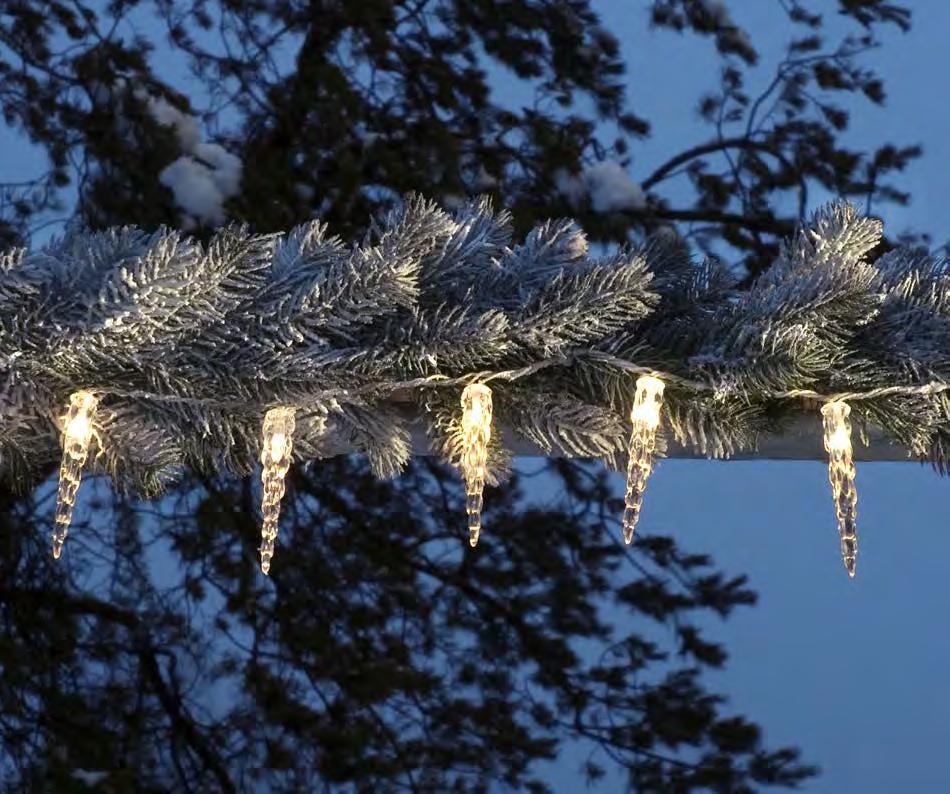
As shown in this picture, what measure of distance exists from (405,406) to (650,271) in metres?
0.17

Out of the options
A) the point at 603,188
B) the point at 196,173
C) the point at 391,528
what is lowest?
the point at 391,528

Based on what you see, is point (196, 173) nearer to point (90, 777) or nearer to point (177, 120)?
point (177, 120)

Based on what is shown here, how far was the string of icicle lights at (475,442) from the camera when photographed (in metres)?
0.84

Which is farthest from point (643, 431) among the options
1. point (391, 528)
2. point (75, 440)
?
point (391, 528)

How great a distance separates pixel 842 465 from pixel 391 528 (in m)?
2.16

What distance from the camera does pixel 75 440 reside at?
84 centimetres

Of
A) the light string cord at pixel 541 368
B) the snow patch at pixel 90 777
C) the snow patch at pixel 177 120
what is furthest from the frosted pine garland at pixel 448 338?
the snow patch at pixel 177 120

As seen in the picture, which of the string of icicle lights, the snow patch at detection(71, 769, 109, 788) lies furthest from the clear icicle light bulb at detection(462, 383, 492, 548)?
the snow patch at detection(71, 769, 109, 788)

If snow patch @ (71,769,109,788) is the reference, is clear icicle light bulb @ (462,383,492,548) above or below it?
below

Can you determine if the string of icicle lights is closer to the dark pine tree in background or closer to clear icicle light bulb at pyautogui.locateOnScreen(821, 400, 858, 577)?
clear icicle light bulb at pyautogui.locateOnScreen(821, 400, 858, 577)

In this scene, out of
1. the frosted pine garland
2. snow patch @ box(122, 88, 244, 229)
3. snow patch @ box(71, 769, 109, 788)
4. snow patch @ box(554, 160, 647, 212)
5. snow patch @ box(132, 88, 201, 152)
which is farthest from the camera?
snow patch @ box(554, 160, 647, 212)

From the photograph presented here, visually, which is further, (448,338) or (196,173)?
(196,173)

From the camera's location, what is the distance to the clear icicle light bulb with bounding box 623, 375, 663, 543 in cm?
83

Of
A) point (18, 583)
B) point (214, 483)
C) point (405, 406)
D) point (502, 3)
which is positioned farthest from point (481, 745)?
point (405, 406)
